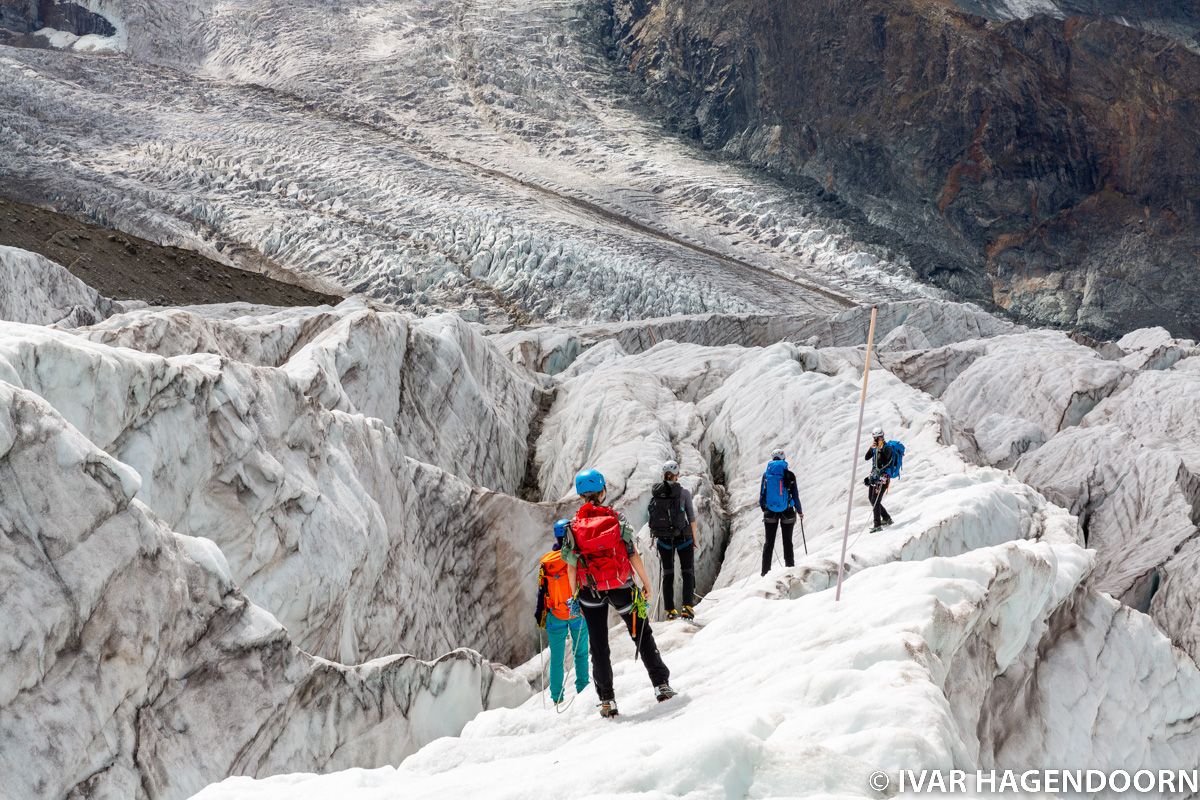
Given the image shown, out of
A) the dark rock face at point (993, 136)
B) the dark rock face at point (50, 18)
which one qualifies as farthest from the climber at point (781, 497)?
the dark rock face at point (50, 18)

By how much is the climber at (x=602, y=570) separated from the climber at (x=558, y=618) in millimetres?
481

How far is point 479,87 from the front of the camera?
66.0m

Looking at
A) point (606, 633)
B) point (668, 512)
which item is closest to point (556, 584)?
point (606, 633)

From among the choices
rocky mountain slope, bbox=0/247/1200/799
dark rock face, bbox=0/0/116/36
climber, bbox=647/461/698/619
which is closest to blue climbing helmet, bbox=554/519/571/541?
rocky mountain slope, bbox=0/247/1200/799

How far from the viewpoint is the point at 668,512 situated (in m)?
11.0

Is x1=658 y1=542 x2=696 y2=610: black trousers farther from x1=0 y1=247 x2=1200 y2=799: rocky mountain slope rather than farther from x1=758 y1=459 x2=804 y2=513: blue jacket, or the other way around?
x1=758 y1=459 x2=804 y2=513: blue jacket

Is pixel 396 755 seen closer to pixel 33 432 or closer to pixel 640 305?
pixel 33 432

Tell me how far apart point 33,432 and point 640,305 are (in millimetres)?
41337

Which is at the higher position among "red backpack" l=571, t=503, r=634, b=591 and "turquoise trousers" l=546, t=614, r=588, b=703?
"red backpack" l=571, t=503, r=634, b=591

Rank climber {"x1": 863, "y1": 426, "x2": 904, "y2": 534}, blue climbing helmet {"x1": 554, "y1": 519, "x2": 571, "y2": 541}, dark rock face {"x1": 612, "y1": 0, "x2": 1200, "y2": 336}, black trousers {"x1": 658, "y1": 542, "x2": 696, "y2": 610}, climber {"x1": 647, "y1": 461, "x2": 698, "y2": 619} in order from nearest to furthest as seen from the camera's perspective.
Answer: blue climbing helmet {"x1": 554, "y1": 519, "x2": 571, "y2": 541}, climber {"x1": 647, "y1": 461, "x2": 698, "y2": 619}, black trousers {"x1": 658, "y1": 542, "x2": 696, "y2": 610}, climber {"x1": 863, "y1": 426, "x2": 904, "y2": 534}, dark rock face {"x1": 612, "y1": 0, "x2": 1200, "y2": 336}

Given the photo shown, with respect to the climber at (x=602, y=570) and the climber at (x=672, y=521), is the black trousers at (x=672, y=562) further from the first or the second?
the climber at (x=602, y=570)

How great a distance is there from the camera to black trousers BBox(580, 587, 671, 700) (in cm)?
813

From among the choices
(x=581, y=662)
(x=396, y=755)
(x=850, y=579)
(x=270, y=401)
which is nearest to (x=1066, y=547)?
(x=850, y=579)

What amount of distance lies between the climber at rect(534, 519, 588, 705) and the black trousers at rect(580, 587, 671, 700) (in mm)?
440
